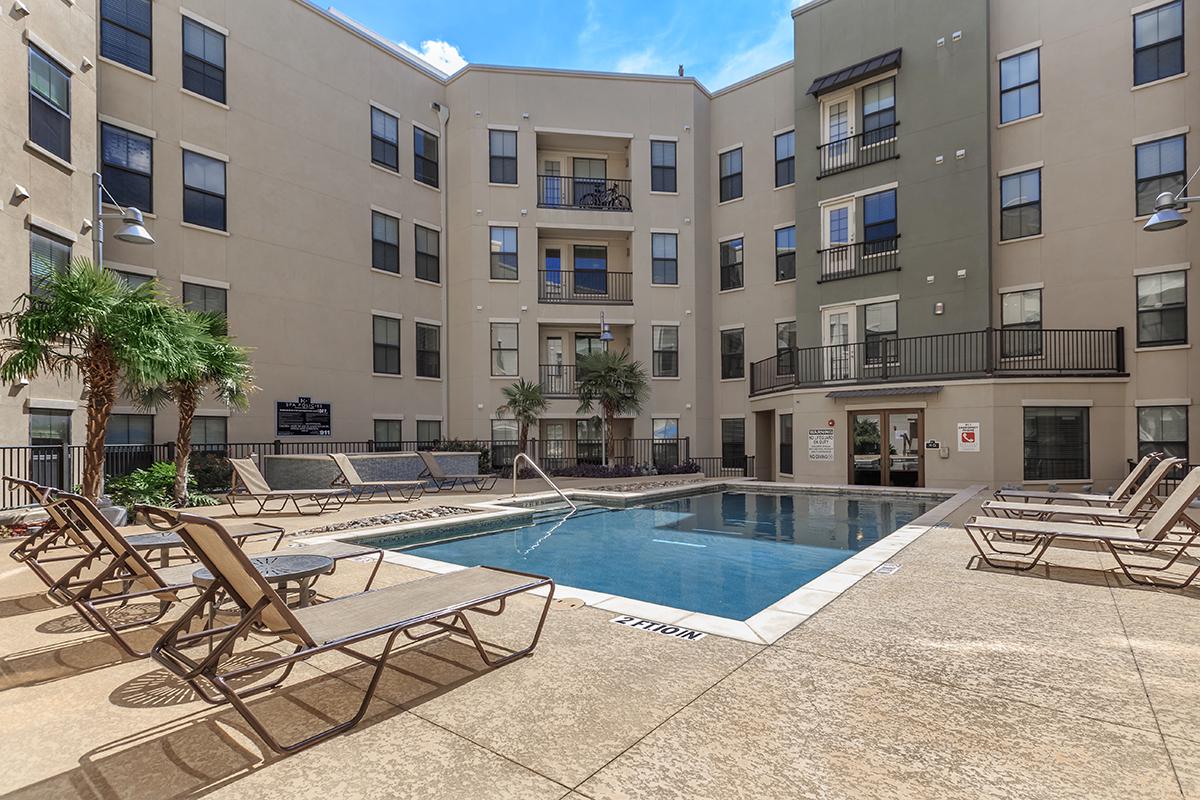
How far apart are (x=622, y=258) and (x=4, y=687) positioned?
23.2 m

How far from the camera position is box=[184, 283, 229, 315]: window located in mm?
16375

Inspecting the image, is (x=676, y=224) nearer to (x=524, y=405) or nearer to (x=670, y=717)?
(x=524, y=405)

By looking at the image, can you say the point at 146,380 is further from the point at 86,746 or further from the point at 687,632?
the point at 687,632

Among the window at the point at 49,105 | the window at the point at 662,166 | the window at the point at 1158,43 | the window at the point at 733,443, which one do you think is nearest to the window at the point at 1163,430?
the window at the point at 1158,43

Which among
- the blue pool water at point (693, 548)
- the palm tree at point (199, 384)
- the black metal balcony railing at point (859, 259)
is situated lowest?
the blue pool water at point (693, 548)

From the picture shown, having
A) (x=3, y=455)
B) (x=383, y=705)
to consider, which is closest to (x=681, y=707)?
(x=383, y=705)

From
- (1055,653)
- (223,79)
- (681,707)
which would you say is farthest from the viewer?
(223,79)

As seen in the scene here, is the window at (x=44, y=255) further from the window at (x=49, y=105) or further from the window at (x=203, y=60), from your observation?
the window at (x=203, y=60)

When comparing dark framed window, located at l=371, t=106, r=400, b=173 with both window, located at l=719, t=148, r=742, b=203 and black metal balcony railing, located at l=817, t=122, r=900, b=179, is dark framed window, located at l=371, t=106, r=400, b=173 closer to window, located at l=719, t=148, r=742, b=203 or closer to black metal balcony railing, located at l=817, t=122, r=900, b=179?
window, located at l=719, t=148, r=742, b=203

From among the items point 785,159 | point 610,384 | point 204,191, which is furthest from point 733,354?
point 204,191

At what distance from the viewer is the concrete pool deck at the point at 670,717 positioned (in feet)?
8.26

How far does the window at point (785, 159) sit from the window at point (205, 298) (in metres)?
18.6

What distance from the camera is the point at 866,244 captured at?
19.4 meters

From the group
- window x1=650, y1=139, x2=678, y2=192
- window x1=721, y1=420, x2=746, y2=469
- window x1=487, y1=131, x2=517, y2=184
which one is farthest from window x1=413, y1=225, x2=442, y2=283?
window x1=721, y1=420, x2=746, y2=469
